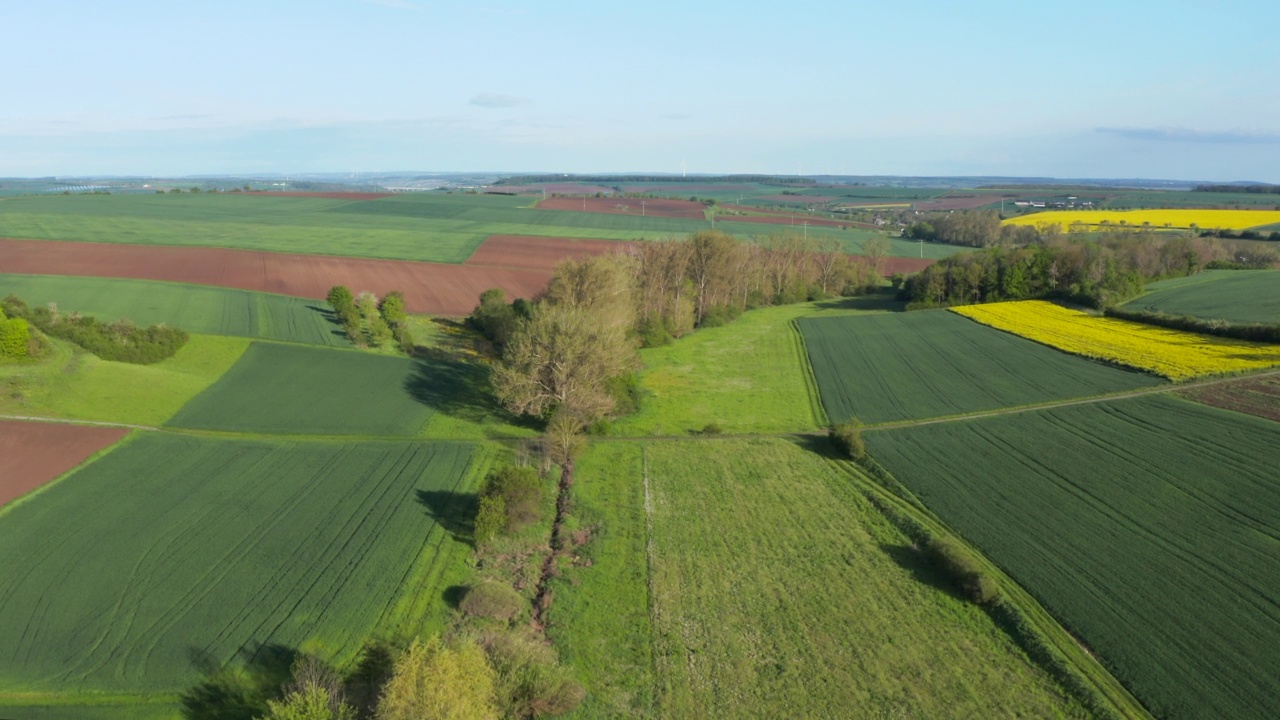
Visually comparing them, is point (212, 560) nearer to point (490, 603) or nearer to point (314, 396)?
point (490, 603)

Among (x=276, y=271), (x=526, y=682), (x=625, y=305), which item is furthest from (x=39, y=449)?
(x=276, y=271)

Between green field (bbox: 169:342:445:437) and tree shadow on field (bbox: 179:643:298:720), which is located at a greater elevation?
green field (bbox: 169:342:445:437)

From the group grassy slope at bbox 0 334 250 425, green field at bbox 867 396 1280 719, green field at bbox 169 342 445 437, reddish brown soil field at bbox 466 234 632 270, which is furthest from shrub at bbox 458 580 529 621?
reddish brown soil field at bbox 466 234 632 270

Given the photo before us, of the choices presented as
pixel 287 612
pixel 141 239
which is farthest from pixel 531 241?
pixel 287 612

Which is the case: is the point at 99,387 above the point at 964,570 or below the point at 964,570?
above

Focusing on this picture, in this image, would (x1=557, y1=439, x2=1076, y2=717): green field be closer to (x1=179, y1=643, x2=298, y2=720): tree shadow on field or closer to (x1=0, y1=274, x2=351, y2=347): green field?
(x1=179, y1=643, x2=298, y2=720): tree shadow on field

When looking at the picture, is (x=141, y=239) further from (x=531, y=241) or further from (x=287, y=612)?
(x=287, y=612)
